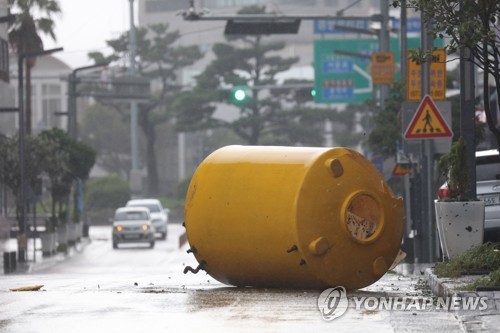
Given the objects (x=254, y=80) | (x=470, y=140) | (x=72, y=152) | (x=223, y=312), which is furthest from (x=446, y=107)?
(x=254, y=80)

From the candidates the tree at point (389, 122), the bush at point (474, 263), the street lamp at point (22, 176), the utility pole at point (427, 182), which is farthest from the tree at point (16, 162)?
the bush at point (474, 263)

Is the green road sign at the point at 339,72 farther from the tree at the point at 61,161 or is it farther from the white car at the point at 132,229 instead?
the white car at the point at 132,229

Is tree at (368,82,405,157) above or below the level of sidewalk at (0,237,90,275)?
above

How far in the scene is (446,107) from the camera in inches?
1022

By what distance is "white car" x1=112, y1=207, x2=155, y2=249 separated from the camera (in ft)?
182

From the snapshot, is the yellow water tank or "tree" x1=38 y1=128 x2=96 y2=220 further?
"tree" x1=38 y1=128 x2=96 y2=220

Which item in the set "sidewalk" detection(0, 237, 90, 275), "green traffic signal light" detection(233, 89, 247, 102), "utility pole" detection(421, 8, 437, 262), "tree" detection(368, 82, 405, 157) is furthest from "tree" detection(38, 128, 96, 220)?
"utility pole" detection(421, 8, 437, 262)

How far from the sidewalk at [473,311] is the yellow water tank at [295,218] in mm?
955

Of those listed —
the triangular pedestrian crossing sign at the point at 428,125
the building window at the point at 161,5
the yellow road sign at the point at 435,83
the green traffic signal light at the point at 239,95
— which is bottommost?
the triangular pedestrian crossing sign at the point at 428,125

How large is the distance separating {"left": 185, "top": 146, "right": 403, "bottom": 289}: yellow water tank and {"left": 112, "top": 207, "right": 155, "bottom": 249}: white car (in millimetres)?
38902

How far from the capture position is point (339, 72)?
61906mm

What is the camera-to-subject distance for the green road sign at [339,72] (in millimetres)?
61688

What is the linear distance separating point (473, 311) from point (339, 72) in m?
49.8

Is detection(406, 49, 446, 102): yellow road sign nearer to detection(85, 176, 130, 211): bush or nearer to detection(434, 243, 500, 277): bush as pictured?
detection(434, 243, 500, 277): bush
